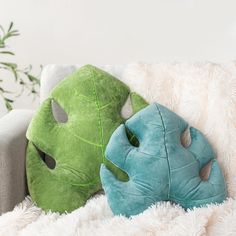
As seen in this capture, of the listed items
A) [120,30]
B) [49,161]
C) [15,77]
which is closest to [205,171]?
[49,161]

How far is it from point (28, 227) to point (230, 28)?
4.45 feet

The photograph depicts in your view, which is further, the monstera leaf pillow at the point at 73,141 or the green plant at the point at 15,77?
the green plant at the point at 15,77

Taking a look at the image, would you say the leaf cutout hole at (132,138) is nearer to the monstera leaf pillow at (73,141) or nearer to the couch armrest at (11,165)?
the monstera leaf pillow at (73,141)

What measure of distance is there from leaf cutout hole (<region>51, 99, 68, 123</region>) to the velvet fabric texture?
267 mm

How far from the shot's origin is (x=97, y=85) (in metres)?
1.55

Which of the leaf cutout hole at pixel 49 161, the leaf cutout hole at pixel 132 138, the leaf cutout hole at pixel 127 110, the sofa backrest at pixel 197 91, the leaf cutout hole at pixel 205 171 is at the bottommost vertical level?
the leaf cutout hole at pixel 49 161

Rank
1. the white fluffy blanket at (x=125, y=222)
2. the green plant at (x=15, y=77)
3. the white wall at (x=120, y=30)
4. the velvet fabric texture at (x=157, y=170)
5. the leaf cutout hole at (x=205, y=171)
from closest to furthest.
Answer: the white fluffy blanket at (x=125, y=222) < the velvet fabric texture at (x=157, y=170) < the leaf cutout hole at (x=205, y=171) < the white wall at (x=120, y=30) < the green plant at (x=15, y=77)

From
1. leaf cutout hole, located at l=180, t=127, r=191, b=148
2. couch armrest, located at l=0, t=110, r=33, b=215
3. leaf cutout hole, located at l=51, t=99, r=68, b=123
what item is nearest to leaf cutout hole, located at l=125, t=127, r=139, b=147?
leaf cutout hole, located at l=180, t=127, r=191, b=148

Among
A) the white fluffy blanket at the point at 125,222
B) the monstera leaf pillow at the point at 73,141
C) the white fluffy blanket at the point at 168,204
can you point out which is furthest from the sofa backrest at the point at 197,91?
the white fluffy blanket at the point at 125,222

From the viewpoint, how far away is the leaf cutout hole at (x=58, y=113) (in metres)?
1.62

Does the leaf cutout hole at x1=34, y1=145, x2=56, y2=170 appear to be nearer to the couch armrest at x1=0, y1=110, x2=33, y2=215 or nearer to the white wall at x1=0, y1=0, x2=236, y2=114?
the couch armrest at x1=0, y1=110, x2=33, y2=215

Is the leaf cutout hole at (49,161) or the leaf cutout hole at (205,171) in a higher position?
the leaf cutout hole at (205,171)

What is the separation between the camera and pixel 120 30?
221 centimetres

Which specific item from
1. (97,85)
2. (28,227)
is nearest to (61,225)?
(28,227)
